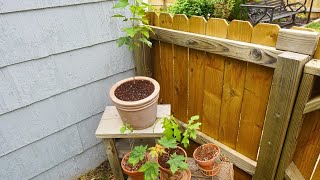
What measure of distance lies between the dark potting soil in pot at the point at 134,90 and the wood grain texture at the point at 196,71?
1.28 ft

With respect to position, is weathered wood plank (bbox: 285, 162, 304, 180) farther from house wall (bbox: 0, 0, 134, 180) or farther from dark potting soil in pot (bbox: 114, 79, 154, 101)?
house wall (bbox: 0, 0, 134, 180)

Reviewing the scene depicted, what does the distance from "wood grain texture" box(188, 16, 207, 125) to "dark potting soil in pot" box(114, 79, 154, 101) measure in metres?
0.39

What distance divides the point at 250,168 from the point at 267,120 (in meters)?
0.45

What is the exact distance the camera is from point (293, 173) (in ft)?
4.63

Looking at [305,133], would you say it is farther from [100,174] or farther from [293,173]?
[100,174]

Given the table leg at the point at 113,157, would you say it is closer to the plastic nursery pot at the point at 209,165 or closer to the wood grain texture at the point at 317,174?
the plastic nursery pot at the point at 209,165

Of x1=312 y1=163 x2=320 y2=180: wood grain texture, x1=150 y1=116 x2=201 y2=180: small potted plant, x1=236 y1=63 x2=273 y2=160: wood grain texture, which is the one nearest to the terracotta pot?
x1=150 y1=116 x2=201 y2=180: small potted plant

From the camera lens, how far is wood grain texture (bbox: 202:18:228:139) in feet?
4.75

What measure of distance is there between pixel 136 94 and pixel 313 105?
1.02 meters

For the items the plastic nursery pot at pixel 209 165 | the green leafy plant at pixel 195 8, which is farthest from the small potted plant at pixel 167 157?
the green leafy plant at pixel 195 8

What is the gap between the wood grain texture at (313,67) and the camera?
107cm

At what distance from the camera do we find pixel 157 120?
5.40 feet

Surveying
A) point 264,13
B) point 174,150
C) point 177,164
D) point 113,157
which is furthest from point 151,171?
point 264,13

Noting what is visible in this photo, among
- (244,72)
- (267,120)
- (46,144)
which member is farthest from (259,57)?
(46,144)
